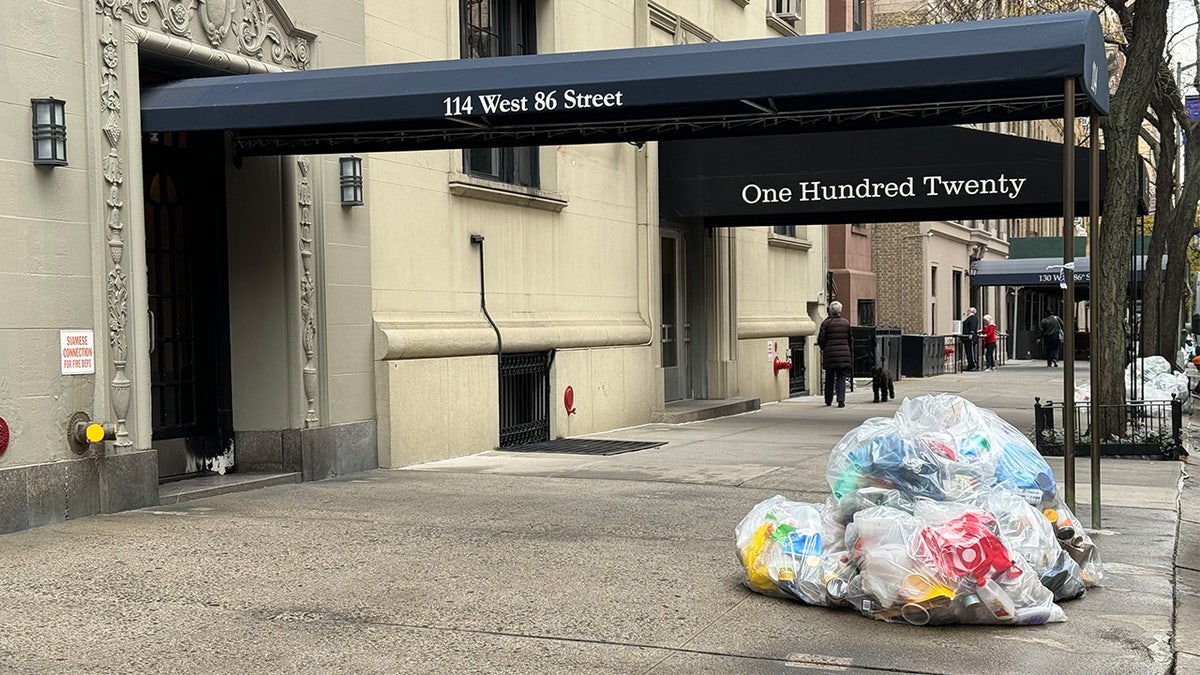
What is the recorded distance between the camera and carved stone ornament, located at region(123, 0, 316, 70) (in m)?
9.77

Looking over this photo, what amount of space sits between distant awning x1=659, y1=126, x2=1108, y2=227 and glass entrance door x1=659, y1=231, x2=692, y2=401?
182cm

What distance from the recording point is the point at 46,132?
8.80 m

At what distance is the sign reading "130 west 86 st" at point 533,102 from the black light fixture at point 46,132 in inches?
99.3

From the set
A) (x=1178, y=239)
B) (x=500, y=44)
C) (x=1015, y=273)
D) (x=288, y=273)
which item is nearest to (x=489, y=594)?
(x=288, y=273)

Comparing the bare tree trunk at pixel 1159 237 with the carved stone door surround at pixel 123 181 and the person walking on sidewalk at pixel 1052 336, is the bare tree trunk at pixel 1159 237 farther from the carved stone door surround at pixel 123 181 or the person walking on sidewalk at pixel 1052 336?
the person walking on sidewalk at pixel 1052 336

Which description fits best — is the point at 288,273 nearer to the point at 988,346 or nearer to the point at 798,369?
the point at 798,369

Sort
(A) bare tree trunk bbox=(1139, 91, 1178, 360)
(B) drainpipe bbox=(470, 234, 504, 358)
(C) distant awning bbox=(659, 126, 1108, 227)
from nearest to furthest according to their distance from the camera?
(B) drainpipe bbox=(470, 234, 504, 358) → (C) distant awning bbox=(659, 126, 1108, 227) → (A) bare tree trunk bbox=(1139, 91, 1178, 360)

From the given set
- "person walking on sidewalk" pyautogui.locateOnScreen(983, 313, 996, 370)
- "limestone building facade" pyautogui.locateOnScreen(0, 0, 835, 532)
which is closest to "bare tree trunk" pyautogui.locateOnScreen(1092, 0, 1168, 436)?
"limestone building facade" pyautogui.locateOnScreen(0, 0, 835, 532)

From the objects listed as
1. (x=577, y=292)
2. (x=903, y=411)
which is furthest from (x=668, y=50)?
(x=577, y=292)

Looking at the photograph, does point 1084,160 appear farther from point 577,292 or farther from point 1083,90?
point 1083,90

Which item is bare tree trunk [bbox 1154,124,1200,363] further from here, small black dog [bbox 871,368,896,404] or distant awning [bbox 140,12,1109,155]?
distant awning [bbox 140,12,1109,155]

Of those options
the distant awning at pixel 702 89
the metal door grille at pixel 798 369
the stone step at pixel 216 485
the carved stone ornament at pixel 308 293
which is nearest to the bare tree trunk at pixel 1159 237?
the metal door grille at pixel 798 369

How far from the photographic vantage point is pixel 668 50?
30.1 feet

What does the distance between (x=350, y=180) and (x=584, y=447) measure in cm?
445
